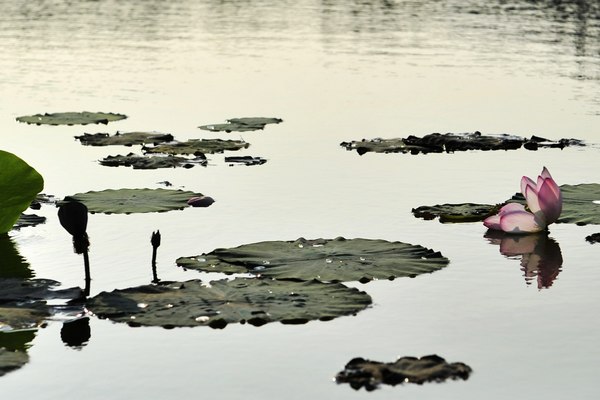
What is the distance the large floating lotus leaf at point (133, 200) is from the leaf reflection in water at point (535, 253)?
199cm

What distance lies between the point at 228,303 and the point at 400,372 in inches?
39.3

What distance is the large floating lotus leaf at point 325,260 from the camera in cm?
582

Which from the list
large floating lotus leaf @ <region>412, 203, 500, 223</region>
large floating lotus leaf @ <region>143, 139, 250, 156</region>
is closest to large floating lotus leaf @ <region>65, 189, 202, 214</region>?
large floating lotus leaf @ <region>412, 203, 500, 223</region>

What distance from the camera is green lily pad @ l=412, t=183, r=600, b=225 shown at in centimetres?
734

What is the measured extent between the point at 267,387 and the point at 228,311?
70 cm

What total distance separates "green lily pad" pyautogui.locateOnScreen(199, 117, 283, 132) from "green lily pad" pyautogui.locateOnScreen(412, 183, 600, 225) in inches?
161

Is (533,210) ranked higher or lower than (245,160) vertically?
higher

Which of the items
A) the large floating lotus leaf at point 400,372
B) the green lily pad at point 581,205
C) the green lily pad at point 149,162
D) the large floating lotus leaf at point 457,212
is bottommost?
the green lily pad at point 149,162

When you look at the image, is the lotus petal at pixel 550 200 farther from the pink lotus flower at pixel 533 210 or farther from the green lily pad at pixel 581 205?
the green lily pad at pixel 581 205

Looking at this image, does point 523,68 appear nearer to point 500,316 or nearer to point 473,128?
point 473,128

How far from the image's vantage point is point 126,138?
10.8 metres

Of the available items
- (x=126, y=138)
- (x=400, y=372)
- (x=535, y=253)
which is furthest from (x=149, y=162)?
(x=400, y=372)

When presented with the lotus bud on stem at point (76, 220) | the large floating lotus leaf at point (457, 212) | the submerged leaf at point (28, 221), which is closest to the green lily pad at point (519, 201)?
the large floating lotus leaf at point (457, 212)

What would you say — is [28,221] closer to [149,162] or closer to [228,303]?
[149,162]
